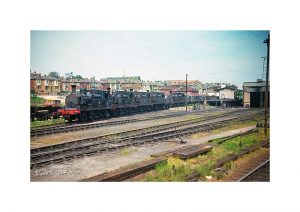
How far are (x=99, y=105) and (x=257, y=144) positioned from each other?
38.6 feet

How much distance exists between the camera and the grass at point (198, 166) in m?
8.48

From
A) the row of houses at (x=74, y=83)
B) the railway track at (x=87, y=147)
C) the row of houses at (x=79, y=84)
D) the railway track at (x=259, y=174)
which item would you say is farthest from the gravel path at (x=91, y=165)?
the row of houses at (x=74, y=83)

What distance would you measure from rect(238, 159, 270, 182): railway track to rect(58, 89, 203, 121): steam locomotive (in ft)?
37.4

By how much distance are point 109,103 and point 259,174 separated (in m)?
13.9

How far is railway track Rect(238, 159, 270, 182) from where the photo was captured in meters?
8.49

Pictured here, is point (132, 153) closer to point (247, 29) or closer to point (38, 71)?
point (38, 71)

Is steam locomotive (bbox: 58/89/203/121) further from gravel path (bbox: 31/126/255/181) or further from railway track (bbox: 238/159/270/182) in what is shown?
railway track (bbox: 238/159/270/182)

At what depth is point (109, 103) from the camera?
2072 cm

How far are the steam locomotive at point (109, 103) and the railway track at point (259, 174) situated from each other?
37.4 ft

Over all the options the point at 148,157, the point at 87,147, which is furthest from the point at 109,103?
the point at 148,157

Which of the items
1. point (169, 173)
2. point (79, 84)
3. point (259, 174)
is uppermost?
point (79, 84)

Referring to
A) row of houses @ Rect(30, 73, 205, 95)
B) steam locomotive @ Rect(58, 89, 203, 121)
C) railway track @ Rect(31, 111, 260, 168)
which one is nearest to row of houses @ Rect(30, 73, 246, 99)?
row of houses @ Rect(30, 73, 205, 95)

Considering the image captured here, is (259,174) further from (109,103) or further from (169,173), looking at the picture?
(109,103)
